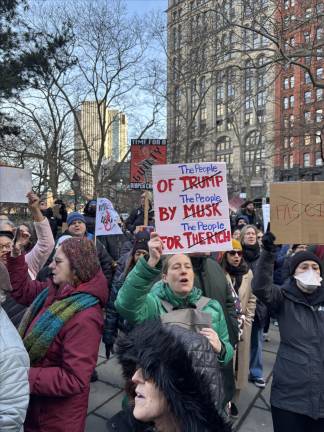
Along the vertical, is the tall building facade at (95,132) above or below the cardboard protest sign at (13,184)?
above

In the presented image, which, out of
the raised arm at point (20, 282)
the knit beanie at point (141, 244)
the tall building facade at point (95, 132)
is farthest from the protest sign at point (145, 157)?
the tall building facade at point (95, 132)

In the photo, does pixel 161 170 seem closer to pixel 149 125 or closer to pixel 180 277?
pixel 180 277

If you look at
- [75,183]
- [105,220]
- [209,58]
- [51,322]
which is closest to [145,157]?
[105,220]

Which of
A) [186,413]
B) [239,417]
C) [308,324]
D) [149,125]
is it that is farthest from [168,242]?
[149,125]

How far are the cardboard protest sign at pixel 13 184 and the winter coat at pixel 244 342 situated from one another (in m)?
2.06

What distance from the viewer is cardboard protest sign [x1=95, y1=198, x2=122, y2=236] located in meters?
5.40

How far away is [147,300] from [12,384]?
89 cm

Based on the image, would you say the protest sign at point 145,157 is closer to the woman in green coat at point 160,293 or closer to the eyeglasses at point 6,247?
the eyeglasses at point 6,247

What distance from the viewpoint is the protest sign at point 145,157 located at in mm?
5070

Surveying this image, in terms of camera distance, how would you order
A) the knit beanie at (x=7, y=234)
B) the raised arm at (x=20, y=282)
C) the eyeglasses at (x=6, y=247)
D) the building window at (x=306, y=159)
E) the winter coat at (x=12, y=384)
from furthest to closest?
1. the building window at (x=306, y=159)
2. the knit beanie at (x=7, y=234)
3. the eyeglasses at (x=6, y=247)
4. the raised arm at (x=20, y=282)
5. the winter coat at (x=12, y=384)

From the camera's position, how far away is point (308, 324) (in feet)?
8.12

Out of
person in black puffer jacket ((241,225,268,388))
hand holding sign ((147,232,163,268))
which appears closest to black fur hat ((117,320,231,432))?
hand holding sign ((147,232,163,268))

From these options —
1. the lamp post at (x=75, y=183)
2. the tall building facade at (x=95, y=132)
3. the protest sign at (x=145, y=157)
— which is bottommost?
the protest sign at (x=145, y=157)

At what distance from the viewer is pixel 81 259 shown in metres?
2.26
